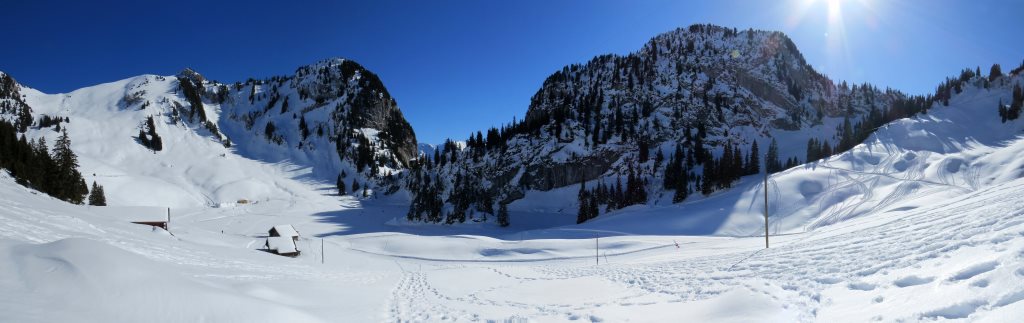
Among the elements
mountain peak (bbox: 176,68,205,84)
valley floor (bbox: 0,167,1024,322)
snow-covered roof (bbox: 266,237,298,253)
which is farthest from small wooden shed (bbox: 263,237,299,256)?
mountain peak (bbox: 176,68,205,84)

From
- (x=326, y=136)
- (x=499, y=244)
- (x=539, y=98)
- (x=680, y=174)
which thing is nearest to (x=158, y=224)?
(x=499, y=244)

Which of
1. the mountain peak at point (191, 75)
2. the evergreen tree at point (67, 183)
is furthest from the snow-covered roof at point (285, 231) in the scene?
the mountain peak at point (191, 75)

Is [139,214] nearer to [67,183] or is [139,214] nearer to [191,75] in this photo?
[67,183]

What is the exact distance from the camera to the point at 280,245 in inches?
1676

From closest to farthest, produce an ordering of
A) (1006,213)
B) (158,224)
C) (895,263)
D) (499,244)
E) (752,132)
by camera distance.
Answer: (895,263)
(1006,213)
(158,224)
(499,244)
(752,132)

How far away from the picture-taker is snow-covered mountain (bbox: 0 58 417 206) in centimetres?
10362

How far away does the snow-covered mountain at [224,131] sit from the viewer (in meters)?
104

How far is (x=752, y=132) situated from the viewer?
138 meters

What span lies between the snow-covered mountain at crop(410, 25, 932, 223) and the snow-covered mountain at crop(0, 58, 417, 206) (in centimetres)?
3899

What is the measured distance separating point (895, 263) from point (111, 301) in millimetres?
15526

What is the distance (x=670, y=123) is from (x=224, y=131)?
161 m

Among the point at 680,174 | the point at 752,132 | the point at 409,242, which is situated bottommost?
the point at 409,242

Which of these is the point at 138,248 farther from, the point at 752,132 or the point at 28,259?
the point at 752,132

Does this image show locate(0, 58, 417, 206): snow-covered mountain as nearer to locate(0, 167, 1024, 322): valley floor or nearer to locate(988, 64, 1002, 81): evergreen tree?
locate(0, 167, 1024, 322): valley floor
